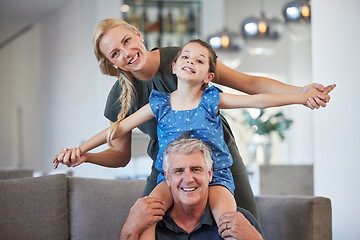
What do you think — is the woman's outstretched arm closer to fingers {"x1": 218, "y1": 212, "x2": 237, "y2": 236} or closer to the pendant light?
fingers {"x1": 218, "y1": 212, "x2": 237, "y2": 236}

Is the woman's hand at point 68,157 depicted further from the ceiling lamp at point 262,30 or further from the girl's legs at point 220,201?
the ceiling lamp at point 262,30

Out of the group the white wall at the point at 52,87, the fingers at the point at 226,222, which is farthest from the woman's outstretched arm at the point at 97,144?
the white wall at the point at 52,87

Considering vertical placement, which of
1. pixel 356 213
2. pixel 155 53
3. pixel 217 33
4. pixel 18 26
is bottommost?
pixel 356 213

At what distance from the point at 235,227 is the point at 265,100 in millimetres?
456

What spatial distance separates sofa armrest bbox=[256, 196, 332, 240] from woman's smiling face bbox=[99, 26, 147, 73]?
1.04 meters

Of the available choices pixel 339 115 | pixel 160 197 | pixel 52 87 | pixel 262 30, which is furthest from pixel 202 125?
pixel 52 87

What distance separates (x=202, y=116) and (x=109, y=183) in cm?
96

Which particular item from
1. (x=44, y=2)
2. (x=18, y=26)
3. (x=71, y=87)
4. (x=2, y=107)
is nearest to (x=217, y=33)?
(x=71, y=87)

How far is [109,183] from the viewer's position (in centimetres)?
273

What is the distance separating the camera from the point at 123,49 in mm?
2061

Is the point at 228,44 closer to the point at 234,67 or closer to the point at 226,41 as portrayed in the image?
the point at 226,41

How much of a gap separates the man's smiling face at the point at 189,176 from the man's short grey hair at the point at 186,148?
1 centimetres

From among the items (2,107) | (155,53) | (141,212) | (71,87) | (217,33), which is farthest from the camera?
(2,107)

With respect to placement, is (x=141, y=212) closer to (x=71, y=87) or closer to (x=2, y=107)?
(x=71, y=87)
